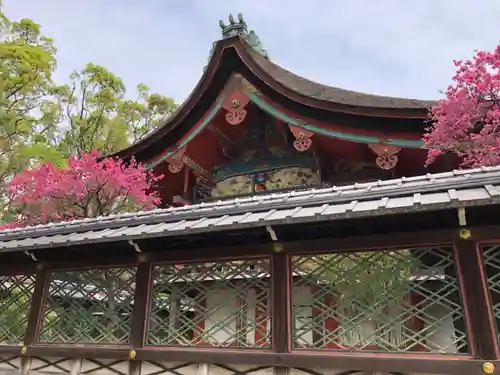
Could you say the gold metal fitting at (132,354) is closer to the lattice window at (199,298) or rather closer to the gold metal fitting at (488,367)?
the lattice window at (199,298)

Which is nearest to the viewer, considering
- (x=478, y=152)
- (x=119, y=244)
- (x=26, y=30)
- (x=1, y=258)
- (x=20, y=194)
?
(x=119, y=244)

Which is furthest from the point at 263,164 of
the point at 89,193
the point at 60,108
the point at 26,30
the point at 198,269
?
the point at 60,108

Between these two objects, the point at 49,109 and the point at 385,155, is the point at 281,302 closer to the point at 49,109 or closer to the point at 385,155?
the point at 385,155

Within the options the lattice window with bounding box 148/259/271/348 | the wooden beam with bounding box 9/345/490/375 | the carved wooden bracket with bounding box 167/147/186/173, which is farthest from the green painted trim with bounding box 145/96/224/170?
the wooden beam with bounding box 9/345/490/375

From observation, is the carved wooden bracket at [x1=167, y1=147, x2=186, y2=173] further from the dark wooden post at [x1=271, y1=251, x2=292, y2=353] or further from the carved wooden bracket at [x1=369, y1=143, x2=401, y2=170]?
the dark wooden post at [x1=271, y1=251, x2=292, y2=353]

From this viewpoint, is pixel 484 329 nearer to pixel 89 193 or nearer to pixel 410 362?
pixel 410 362

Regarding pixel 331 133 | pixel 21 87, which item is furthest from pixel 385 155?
pixel 21 87

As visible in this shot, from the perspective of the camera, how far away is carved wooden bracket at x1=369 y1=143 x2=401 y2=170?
7512 mm

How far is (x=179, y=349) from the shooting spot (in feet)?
14.5

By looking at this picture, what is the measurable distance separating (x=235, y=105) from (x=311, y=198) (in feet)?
16.0

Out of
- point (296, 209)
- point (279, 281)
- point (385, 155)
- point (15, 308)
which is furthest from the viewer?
point (385, 155)

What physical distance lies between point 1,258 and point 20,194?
469 centimetres

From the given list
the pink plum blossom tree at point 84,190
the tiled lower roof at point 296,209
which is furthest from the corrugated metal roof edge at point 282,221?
the pink plum blossom tree at point 84,190

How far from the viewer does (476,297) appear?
11.8ft
